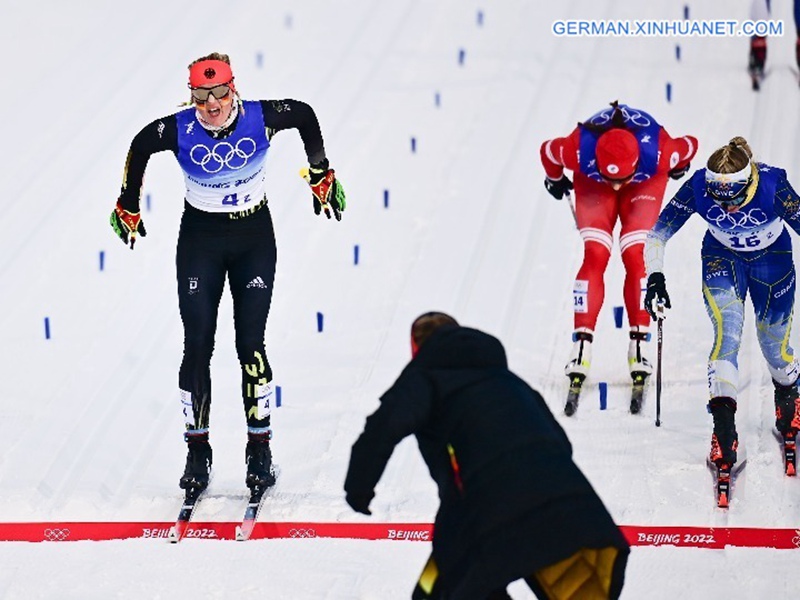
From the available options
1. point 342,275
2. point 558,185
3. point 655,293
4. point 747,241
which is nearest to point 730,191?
point 747,241

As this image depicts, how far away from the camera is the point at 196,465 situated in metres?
8.75

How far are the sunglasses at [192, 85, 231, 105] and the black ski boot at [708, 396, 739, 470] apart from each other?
9.92 feet

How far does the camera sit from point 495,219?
12.6 metres

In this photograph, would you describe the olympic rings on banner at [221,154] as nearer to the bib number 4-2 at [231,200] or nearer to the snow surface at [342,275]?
the bib number 4-2 at [231,200]

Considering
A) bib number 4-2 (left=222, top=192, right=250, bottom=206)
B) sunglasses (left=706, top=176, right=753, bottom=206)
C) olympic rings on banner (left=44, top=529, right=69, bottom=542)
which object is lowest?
olympic rings on banner (left=44, top=529, right=69, bottom=542)

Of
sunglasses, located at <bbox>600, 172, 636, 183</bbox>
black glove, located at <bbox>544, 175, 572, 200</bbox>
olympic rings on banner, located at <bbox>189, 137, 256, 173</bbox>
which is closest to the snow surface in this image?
black glove, located at <bbox>544, 175, 572, 200</bbox>

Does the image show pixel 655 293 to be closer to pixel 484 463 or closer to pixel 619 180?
pixel 619 180

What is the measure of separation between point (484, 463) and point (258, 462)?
333 centimetres

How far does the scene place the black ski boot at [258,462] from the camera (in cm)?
870

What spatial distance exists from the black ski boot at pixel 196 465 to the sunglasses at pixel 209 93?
1823 millimetres

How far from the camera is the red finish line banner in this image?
8039 mm

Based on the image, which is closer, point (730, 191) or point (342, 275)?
point (730, 191)

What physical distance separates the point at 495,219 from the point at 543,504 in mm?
7207

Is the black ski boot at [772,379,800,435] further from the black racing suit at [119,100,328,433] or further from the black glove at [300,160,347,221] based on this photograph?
the black racing suit at [119,100,328,433]
